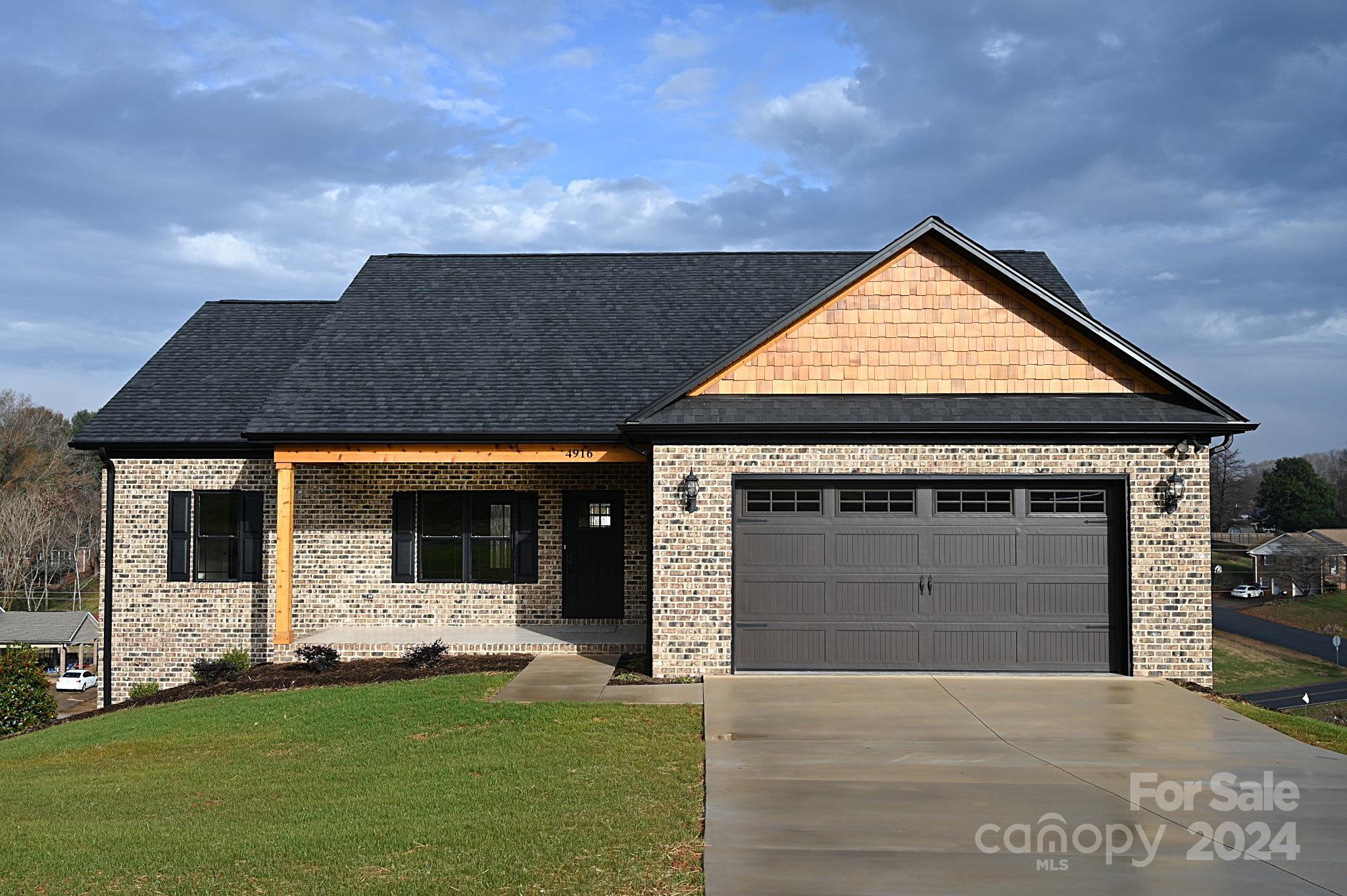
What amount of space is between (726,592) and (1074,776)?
5.10 meters

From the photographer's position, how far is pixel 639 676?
1227cm

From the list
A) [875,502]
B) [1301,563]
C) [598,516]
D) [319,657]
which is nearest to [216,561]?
[319,657]

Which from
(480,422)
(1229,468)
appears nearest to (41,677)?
(480,422)

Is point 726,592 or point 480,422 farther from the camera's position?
point 480,422

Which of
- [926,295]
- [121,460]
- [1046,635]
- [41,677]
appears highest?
[926,295]

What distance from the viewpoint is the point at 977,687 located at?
11.5 metres

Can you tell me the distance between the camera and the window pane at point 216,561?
15852 millimetres

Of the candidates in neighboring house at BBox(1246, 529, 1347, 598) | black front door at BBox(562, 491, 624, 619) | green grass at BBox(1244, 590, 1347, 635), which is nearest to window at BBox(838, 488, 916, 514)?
black front door at BBox(562, 491, 624, 619)

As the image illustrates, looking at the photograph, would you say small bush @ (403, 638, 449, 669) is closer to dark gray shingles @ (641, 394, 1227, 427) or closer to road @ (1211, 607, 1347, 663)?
dark gray shingles @ (641, 394, 1227, 427)

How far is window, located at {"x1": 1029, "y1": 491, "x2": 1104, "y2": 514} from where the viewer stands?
40.5 ft

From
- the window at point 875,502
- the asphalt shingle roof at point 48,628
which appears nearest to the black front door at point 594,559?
the window at point 875,502

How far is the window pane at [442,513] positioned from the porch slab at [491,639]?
5.17 ft

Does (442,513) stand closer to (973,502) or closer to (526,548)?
(526,548)

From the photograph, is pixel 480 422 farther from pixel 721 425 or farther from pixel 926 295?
pixel 926 295
